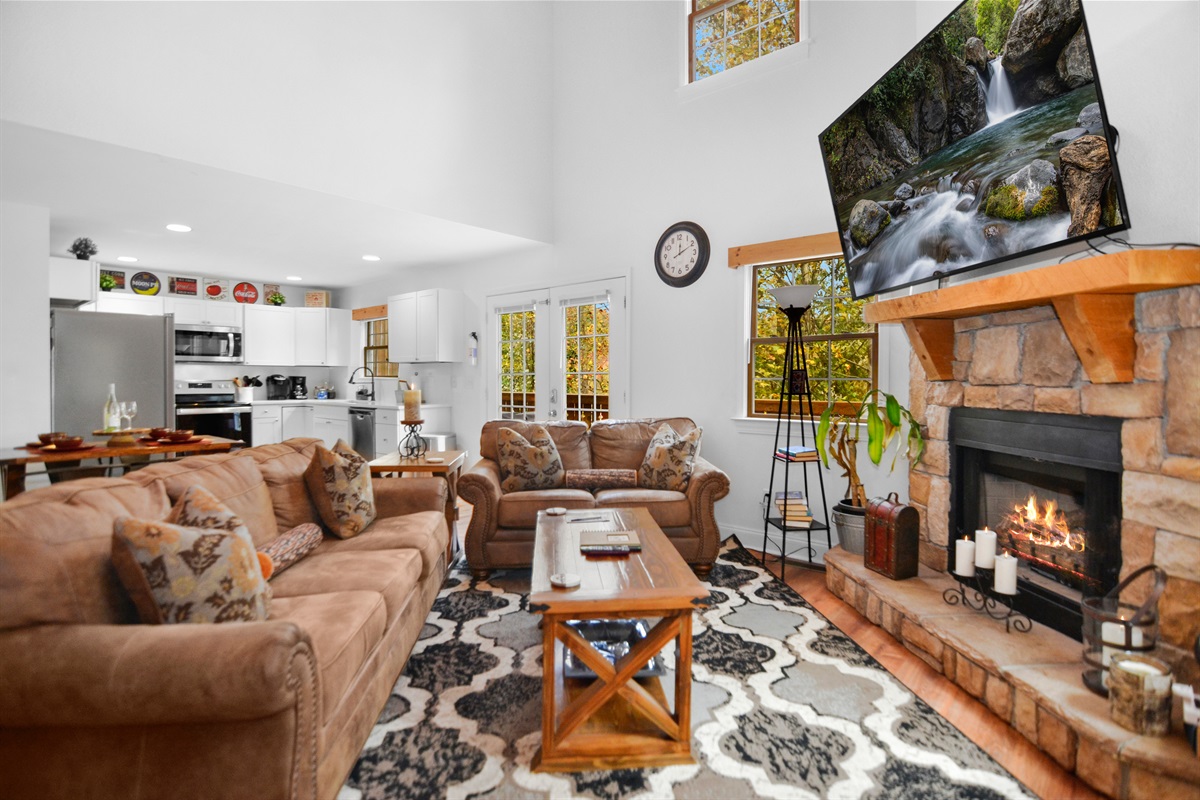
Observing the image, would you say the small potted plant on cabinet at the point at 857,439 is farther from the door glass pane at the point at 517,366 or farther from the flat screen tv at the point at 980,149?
the door glass pane at the point at 517,366

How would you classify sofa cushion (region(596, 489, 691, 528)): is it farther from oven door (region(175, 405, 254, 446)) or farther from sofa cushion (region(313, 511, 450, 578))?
oven door (region(175, 405, 254, 446))

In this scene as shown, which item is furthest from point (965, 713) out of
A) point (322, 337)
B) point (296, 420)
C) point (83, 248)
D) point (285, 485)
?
point (322, 337)

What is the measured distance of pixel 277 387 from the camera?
25.2 feet

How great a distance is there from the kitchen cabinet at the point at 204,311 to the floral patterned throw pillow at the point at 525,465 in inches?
188

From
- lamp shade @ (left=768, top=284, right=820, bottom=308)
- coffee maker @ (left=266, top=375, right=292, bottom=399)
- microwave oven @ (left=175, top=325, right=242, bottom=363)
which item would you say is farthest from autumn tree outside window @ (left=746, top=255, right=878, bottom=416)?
coffee maker @ (left=266, top=375, right=292, bottom=399)

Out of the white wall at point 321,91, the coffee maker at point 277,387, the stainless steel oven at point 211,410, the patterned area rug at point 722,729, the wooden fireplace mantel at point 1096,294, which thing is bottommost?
the patterned area rug at point 722,729

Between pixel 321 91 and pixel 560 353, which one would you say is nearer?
pixel 321 91

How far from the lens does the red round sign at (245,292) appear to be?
7.27 m

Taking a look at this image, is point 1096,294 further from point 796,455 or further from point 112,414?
point 112,414

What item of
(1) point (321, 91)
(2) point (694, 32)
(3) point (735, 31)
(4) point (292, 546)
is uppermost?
(2) point (694, 32)

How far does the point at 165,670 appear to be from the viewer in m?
1.28

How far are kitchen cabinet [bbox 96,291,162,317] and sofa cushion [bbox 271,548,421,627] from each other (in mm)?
5411

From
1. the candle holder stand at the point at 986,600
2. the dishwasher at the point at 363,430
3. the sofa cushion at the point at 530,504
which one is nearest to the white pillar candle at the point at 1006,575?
the candle holder stand at the point at 986,600

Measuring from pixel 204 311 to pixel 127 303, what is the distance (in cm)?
67
